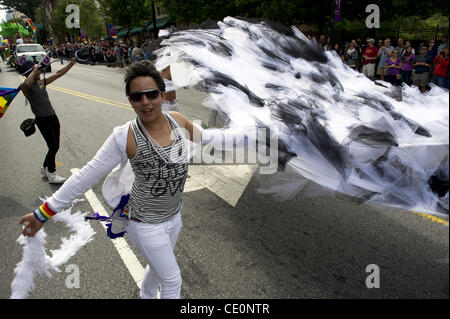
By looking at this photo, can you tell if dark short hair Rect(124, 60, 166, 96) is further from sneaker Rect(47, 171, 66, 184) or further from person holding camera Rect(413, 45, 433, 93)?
person holding camera Rect(413, 45, 433, 93)

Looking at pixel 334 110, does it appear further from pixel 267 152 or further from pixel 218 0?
pixel 218 0

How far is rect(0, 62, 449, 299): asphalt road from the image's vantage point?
2.91 metres

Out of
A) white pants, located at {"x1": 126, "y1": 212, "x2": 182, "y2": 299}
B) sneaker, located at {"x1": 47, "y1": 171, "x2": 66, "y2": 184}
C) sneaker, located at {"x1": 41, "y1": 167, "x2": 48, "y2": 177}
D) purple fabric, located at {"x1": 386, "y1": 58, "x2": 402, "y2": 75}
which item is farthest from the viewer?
purple fabric, located at {"x1": 386, "y1": 58, "x2": 402, "y2": 75}

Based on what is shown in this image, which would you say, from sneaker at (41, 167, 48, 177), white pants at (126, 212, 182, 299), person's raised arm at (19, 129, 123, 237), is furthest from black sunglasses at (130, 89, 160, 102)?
sneaker at (41, 167, 48, 177)

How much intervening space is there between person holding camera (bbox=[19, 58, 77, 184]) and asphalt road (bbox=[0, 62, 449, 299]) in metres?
0.35

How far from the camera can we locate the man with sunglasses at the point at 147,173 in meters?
2.04

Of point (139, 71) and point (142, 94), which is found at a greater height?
point (139, 71)

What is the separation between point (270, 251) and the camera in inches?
136

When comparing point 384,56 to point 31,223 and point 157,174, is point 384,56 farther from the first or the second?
point 31,223

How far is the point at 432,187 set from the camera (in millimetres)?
2059

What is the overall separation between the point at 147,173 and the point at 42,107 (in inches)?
153

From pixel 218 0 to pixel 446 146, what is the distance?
24.1 metres

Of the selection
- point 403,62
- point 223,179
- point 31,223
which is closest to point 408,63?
point 403,62

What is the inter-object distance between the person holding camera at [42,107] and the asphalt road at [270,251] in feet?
1.16
